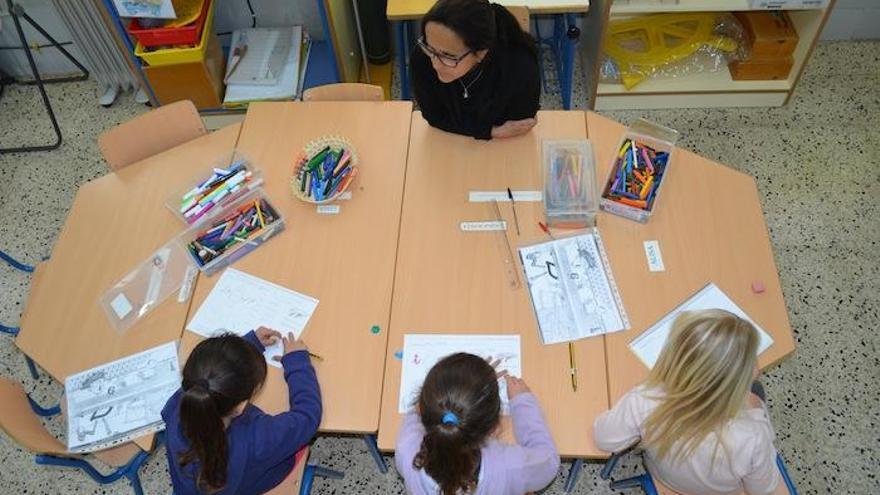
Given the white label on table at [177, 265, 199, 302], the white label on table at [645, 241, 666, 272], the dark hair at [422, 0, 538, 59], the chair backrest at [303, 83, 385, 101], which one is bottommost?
the white label on table at [645, 241, 666, 272]

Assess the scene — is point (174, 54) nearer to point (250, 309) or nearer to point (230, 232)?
point (230, 232)

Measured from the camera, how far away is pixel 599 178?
210 centimetres

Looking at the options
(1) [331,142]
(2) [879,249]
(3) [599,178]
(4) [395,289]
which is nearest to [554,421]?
(4) [395,289]

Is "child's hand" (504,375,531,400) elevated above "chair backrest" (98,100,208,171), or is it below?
below

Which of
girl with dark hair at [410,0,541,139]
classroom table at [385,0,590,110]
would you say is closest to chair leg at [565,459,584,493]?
girl with dark hair at [410,0,541,139]

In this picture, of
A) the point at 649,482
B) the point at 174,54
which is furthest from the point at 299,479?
the point at 174,54

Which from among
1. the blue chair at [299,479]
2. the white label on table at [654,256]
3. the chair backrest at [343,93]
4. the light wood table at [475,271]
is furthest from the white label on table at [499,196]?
the blue chair at [299,479]

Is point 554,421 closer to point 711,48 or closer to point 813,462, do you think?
point 813,462

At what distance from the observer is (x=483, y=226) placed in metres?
2.02

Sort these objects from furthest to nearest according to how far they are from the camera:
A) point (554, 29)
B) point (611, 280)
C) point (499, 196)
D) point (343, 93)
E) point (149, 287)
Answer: point (554, 29)
point (343, 93)
point (499, 196)
point (149, 287)
point (611, 280)

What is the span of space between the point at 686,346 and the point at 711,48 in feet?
7.70

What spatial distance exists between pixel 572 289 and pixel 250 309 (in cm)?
95

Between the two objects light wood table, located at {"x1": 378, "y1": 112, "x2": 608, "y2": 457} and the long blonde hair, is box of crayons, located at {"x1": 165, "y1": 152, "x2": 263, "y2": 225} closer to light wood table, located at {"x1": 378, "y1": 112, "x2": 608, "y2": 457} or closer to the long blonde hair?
→ light wood table, located at {"x1": 378, "y1": 112, "x2": 608, "y2": 457}

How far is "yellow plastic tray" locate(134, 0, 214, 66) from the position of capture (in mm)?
2949
